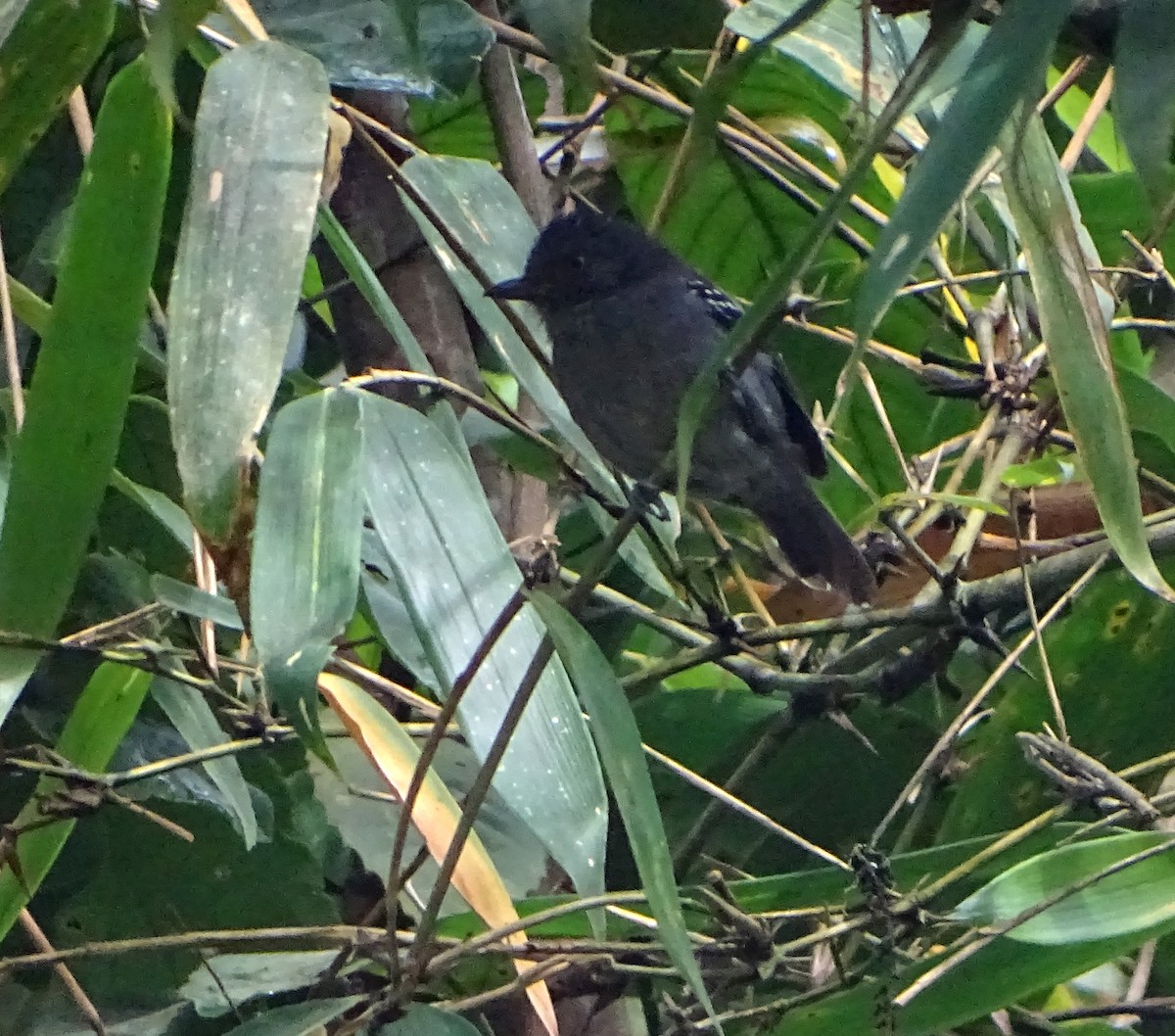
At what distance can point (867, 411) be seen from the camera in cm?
242

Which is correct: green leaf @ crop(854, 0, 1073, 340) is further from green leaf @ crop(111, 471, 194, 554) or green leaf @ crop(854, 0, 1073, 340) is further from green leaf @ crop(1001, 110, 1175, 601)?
green leaf @ crop(111, 471, 194, 554)

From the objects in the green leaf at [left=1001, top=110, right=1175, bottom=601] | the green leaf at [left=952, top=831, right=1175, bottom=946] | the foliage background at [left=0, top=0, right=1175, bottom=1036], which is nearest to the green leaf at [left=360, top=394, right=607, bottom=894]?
the foliage background at [left=0, top=0, right=1175, bottom=1036]

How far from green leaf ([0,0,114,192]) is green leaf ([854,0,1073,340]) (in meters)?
0.75

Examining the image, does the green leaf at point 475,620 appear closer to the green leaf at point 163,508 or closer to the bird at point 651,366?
Result: the green leaf at point 163,508

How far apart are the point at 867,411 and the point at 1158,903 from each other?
48.1 inches

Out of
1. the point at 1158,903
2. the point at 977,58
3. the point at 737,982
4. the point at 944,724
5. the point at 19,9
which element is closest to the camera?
the point at 977,58

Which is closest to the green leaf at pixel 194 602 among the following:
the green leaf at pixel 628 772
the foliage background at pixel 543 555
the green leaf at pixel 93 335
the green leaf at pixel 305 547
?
the foliage background at pixel 543 555

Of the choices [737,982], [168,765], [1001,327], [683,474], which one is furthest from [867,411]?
[683,474]

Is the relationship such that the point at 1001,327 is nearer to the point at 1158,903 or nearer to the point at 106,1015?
the point at 1158,903

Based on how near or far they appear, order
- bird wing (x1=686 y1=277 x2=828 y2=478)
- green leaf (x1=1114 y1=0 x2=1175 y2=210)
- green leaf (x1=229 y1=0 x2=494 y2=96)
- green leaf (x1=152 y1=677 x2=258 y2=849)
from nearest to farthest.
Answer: green leaf (x1=1114 y1=0 x2=1175 y2=210) → green leaf (x1=152 y1=677 x2=258 y2=849) → green leaf (x1=229 y1=0 x2=494 y2=96) → bird wing (x1=686 y1=277 x2=828 y2=478)

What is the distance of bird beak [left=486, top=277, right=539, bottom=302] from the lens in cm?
191

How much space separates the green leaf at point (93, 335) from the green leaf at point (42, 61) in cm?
8

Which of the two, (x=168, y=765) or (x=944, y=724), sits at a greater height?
(x=168, y=765)

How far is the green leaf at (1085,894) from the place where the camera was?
131 cm
